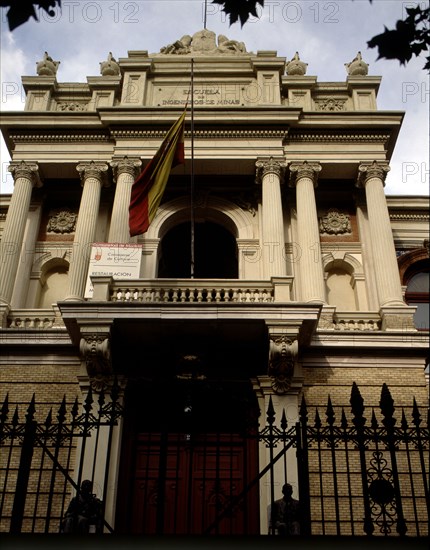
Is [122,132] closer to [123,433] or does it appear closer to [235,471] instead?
[123,433]

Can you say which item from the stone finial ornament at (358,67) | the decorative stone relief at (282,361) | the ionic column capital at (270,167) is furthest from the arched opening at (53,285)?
the stone finial ornament at (358,67)

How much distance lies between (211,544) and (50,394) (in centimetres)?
1035

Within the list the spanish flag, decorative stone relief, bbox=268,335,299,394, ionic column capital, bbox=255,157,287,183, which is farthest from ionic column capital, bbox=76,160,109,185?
decorative stone relief, bbox=268,335,299,394

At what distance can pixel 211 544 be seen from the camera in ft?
20.0

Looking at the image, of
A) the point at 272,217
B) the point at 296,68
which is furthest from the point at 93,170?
the point at 296,68

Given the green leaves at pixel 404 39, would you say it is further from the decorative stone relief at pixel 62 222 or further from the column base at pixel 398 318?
the decorative stone relief at pixel 62 222

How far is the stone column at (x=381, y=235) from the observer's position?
17.4 m

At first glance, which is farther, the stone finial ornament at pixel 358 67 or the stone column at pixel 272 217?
the stone finial ornament at pixel 358 67

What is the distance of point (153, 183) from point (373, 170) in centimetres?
678

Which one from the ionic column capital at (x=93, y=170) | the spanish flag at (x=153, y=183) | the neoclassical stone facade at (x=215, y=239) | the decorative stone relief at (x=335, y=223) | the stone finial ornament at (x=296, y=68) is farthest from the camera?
the stone finial ornament at (x=296, y=68)

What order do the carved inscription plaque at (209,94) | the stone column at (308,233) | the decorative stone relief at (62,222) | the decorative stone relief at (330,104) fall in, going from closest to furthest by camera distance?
1. the stone column at (308,233)
2. the decorative stone relief at (62,222)
3. the carved inscription plaque at (209,94)
4. the decorative stone relief at (330,104)

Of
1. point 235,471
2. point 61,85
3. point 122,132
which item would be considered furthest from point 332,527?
point 61,85

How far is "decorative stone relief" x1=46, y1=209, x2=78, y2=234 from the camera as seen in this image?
20453 mm

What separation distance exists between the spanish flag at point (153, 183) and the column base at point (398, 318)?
650 cm
